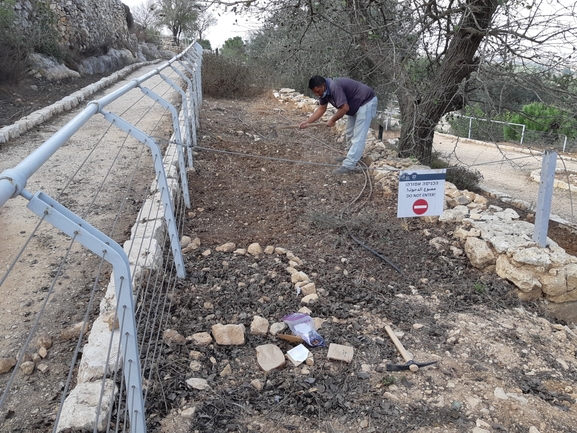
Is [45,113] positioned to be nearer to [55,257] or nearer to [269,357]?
[55,257]

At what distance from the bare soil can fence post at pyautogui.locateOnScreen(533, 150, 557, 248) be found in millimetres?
579

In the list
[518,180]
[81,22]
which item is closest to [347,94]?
[518,180]

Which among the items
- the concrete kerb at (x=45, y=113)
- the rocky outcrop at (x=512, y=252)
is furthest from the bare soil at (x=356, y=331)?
the concrete kerb at (x=45, y=113)

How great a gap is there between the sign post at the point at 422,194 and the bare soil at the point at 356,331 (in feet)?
1.65

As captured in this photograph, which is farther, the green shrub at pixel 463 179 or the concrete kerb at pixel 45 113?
the green shrub at pixel 463 179

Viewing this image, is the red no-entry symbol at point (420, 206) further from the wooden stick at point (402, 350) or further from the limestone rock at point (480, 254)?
the wooden stick at point (402, 350)

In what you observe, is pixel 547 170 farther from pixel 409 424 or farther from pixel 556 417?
pixel 409 424

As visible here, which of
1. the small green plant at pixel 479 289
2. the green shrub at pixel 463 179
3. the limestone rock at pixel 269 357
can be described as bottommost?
the green shrub at pixel 463 179

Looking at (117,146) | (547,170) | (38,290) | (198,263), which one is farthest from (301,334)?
(117,146)

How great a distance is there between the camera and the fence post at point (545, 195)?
3816 millimetres

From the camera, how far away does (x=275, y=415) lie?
2334mm

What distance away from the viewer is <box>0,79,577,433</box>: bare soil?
2.37 meters

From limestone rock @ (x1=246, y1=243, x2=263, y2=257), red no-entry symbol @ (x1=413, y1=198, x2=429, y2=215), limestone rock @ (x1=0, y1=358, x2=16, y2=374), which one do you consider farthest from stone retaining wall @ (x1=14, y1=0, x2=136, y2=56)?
red no-entry symbol @ (x1=413, y1=198, x2=429, y2=215)

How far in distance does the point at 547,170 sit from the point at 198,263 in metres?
2.93
